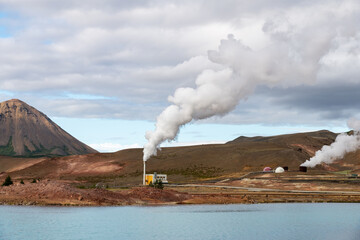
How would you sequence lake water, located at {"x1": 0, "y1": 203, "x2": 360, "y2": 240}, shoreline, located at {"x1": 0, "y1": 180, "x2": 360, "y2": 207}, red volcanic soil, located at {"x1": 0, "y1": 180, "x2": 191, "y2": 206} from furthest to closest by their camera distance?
1. shoreline, located at {"x1": 0, "y1": 180, "x2": 360, "y2": 207}
2. red volcanic soil, located at {"x1": 0, "y1": 180, "x2": 191, "y2": 206}
3. lake water, located at {"x1": 0, "y1": 203, "x2": 360, "y2": 240}

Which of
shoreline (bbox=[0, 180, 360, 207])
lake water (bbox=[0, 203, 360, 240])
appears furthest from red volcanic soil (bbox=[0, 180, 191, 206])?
lake water (bbox=[0, 203, 360, 240])

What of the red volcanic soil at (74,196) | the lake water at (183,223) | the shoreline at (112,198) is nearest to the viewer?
the lake water at (183,223)

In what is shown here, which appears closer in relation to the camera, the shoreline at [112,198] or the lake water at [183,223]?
the lake water at [183,223]

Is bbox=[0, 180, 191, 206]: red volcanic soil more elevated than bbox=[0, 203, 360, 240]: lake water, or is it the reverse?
bbox=[0, 180, 191, 206]: red volcanic soil

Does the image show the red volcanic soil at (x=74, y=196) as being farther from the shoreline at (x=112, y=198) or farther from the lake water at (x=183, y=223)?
the lake water at (x=183, y=223)

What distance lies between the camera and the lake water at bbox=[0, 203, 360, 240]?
2219 inches

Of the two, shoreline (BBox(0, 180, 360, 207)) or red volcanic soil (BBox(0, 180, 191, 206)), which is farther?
shoreline (BBox(0, 180, 360, 207))

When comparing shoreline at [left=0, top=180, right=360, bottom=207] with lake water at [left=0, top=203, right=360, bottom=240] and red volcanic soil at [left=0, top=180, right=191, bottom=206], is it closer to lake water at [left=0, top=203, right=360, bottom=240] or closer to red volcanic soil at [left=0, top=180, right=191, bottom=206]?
red volcanic soil at [left=0, top=180, right=191, bottom=206]

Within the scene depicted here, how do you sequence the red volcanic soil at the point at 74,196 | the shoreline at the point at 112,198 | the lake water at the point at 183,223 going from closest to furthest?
the lake water at the point at 183,223
the red volcanic soil at the point at 74,196
the shoreline at the point at 112,198

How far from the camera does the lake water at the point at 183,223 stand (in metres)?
56.4

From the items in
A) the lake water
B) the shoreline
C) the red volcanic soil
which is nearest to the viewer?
the lake water

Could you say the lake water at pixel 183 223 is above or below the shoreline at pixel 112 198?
below

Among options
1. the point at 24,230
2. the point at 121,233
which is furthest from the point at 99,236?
the point at 24,230

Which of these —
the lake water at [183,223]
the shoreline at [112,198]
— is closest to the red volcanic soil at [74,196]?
the shoreline at [112,198]
